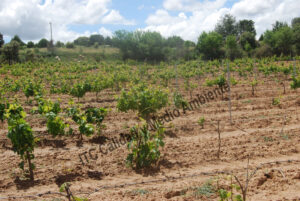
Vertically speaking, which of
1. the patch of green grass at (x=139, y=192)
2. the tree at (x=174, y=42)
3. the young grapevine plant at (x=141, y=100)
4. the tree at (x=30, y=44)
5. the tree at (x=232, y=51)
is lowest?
the patch of green grass at (x=139, y=192)

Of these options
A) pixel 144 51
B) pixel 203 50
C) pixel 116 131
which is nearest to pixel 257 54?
pixel 203 50

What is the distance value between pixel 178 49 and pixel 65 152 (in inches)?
1472

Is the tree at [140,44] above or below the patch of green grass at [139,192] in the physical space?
above

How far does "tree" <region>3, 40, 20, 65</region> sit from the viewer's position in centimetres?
3222

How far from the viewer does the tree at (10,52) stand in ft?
106

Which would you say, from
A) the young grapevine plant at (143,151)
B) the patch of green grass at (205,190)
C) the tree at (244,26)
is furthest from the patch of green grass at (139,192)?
the tree at (244,26)

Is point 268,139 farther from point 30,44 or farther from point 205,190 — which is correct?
point 30,44

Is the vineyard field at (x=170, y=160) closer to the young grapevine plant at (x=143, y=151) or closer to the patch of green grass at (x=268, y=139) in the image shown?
the patch of green grass at (x=268, y=139)

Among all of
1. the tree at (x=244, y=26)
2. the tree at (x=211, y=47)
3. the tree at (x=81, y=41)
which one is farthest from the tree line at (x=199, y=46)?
the tree at (x=81, y=41)

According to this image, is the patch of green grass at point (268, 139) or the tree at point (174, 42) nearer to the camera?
the patch of green grass at point (268, 139)

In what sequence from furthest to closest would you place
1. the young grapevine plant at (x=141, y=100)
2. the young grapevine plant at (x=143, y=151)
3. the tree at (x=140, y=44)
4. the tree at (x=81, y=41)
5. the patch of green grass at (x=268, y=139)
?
the tree at (x=81, y=41) → the tree at (x=140, y=44) → the young grapevine plant at (x=141, y=100) → the patch of green grass at (x=268, y=139) → the young grapevine plant at (x=143, y=151)

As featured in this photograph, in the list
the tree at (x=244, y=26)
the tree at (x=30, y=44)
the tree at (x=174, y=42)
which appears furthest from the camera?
the tree at (x=244, y=26)

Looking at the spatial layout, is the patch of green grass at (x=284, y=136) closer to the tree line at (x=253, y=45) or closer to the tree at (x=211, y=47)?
the tree line at (x=253, y=45)

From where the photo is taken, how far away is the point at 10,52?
3250 cm
